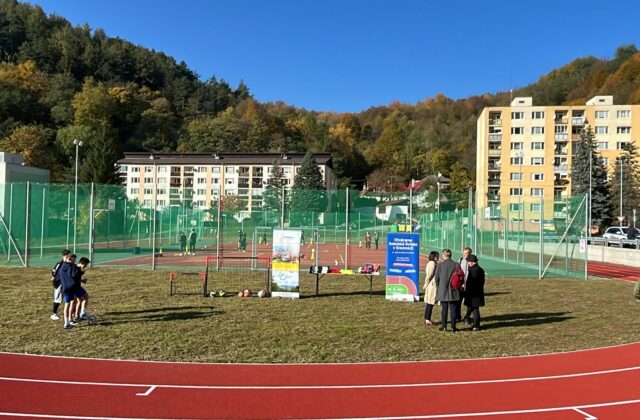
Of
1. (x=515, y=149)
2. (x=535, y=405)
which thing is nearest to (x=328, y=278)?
(x=535, y=405)

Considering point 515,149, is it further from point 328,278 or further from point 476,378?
point 476,378

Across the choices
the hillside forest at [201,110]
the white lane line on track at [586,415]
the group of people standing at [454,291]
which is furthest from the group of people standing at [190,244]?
the hillside forest at [201,110]

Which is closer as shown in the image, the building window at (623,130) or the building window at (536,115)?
the building window at (623,130)

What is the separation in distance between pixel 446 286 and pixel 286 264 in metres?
5.25

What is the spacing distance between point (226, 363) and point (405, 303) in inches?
276

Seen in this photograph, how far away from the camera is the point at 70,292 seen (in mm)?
10422

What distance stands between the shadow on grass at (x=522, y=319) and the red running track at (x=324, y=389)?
112 inches

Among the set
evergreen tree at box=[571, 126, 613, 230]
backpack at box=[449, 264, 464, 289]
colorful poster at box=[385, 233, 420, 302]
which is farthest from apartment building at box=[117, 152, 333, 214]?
backpack at box=[449, 264, 464, 289]

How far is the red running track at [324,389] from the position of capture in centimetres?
607

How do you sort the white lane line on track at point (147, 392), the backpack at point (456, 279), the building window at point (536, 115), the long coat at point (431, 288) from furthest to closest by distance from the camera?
1. the building window at point (536, 115)
2. the long coat at point (431, 288)
3. the backpack at point (456, 279)
4. the white lane line on track at point (147, 392)

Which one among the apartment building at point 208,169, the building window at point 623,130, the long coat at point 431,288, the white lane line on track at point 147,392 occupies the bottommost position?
the white lane line on track at point 147,392

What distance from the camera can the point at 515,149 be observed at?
273ft

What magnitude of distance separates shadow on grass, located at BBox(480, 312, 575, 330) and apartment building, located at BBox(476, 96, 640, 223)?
72.0 m

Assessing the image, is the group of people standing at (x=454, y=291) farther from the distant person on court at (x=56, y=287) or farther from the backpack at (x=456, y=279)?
the distant person on court at (x=56, y=287)
